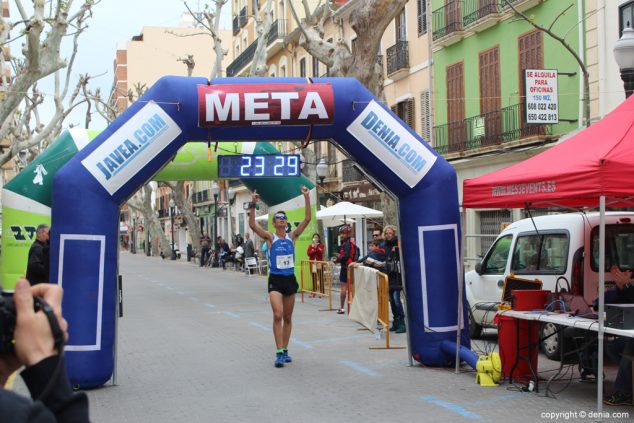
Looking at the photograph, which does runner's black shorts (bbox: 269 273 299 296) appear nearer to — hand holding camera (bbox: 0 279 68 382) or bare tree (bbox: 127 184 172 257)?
hand holding camera (bbox: 0 279 68 382)

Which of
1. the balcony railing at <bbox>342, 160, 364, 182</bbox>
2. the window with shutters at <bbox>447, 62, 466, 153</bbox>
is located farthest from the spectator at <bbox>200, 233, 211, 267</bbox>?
the window with shutters at <bbox>447, 62, 466, 153</bbox>

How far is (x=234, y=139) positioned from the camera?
33.1 ft

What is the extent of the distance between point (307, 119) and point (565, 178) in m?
3.21

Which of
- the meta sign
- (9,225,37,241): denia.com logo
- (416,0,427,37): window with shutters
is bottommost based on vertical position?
(9,225,37,241): denia.com logo

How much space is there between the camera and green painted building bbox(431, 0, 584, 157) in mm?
20906

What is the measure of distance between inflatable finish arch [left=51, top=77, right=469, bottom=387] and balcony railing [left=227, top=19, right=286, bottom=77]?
102 feet

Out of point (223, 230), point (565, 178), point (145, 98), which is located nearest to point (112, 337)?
point (145, 98)

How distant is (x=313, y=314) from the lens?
1759 centimetres

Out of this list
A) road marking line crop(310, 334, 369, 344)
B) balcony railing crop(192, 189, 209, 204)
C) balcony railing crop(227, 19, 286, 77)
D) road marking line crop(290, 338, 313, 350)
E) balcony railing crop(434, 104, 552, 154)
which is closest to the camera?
road marking line crop(290, 338, 313, 350)

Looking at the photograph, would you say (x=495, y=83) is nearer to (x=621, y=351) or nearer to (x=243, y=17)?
(x=621, y=351)

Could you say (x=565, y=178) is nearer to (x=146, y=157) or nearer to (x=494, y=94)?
(x=146, y=157)

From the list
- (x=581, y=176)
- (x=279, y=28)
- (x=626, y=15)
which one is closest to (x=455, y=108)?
(x=626, y=15)

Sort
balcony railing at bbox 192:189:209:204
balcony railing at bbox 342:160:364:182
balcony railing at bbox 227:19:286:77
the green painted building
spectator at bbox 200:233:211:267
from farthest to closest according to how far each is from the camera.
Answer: balcony railing at bbox 192:189:209:204, spectator at bbox 200:233:211:267, balcony railing at bbox 227:19:286:77, balcony railing at bbox 342:160:364:182, the green painted building

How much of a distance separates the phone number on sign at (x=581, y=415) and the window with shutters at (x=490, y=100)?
16609 millimetres
